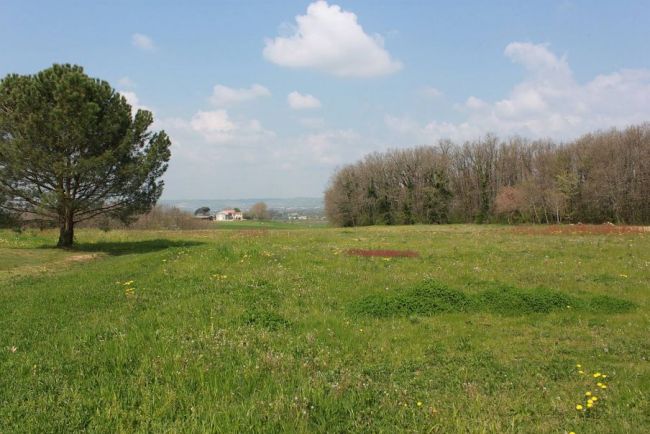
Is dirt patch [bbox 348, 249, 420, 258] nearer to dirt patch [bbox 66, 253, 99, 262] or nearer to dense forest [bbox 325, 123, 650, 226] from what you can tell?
dirt patch [bbox 66, 253, 99, 262]

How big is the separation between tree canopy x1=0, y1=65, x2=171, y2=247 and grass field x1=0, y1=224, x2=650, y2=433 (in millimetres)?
10818

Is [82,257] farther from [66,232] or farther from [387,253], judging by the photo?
→ [387,253]

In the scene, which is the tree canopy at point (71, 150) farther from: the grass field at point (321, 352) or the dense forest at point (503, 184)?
the dense forest at point (503, 184)

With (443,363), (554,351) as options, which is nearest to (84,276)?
(443,363)

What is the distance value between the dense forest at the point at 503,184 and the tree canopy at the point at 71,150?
195 ft

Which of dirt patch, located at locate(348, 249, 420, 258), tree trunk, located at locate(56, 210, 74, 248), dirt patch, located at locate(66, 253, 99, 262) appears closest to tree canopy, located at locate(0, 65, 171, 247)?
tree trunk, located at locate(56, 210, 74, 248)

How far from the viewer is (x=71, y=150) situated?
78.6 ft

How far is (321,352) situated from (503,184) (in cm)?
8208

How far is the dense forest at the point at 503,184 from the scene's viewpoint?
61281 millimetres

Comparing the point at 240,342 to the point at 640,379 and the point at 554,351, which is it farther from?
the point at 640,379

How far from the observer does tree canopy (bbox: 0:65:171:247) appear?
22250mm

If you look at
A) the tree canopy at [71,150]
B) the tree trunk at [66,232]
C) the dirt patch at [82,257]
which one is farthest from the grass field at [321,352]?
the tree trunk at [66,232]

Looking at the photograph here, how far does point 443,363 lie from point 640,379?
255 centimetres

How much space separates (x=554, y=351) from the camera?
7.22 meters
